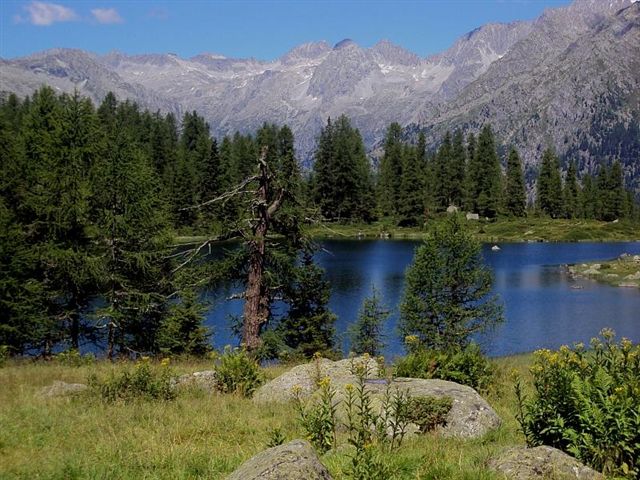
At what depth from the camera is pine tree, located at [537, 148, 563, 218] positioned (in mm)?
124188

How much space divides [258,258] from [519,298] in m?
36.7

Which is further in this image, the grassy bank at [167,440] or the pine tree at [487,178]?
the pine tree at [487,178]

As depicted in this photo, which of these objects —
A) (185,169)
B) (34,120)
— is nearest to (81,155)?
(34,120)

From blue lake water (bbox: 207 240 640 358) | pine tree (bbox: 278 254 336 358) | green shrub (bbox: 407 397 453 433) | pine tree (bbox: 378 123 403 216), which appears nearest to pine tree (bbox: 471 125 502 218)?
pine tree (bbox: 378 123 403 216)

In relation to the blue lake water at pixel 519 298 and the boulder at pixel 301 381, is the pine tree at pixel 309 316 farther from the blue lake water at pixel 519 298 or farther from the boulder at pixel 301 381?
the boulder at pixel 301 381

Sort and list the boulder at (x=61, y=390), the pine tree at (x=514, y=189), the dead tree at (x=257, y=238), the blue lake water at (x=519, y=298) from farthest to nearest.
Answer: the pine tree at (x=514, y=189) < the blue lake water at (x=519, y=298) < the dead tree at (x=257, y=238) < the boulder at (x=61, y=390)

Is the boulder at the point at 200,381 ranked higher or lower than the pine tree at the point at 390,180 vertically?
lower

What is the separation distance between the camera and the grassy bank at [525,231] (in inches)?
4094

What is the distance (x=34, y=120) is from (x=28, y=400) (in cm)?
2898

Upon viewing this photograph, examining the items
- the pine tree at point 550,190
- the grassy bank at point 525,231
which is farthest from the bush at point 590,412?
the pine tree at point 550,190

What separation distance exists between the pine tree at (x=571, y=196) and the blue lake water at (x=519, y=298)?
40691 mm

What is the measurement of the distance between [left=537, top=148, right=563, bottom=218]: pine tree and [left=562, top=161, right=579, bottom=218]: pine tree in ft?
8.87

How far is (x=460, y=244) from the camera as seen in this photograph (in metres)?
27.0

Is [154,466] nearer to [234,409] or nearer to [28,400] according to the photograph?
[234,409]
